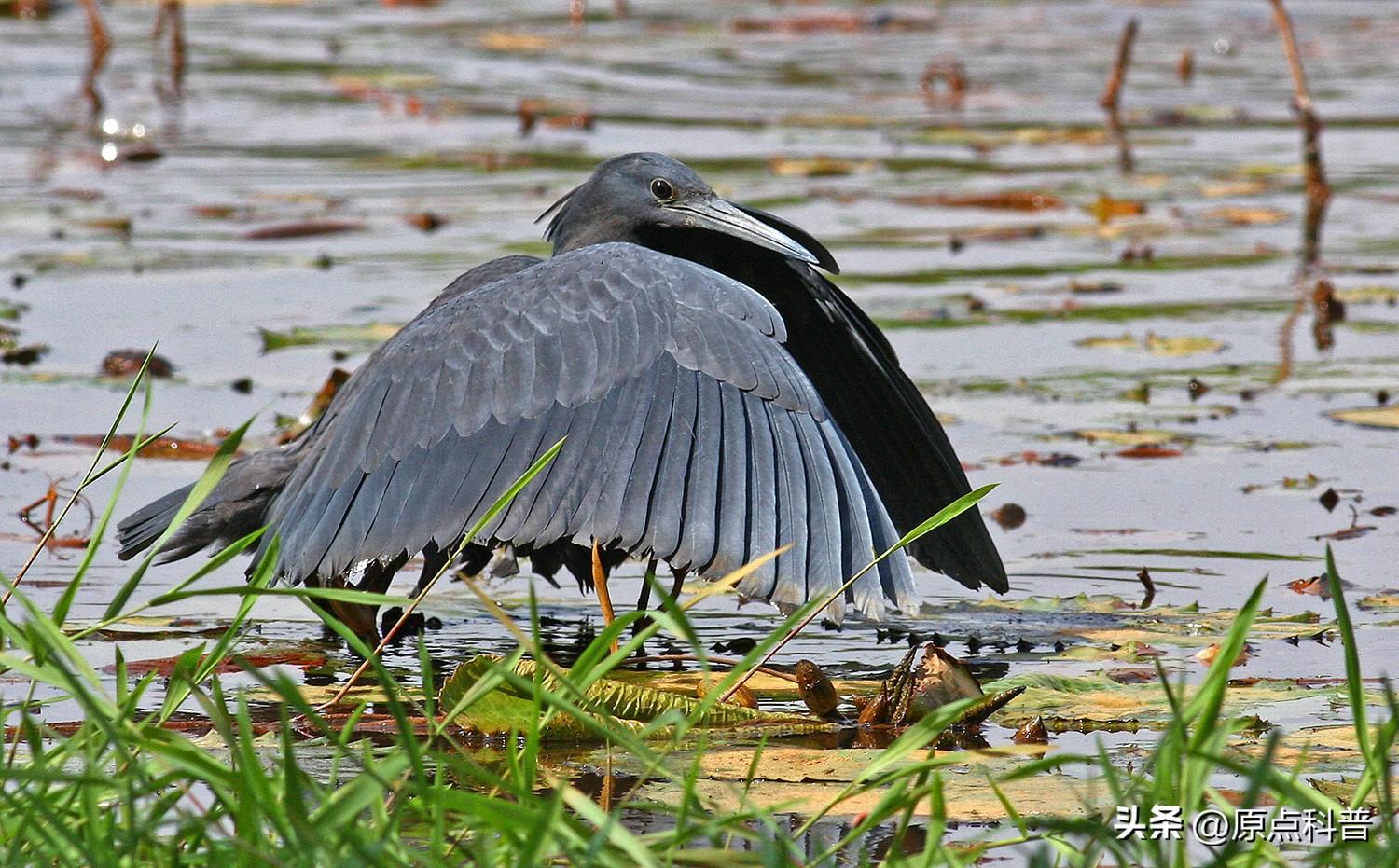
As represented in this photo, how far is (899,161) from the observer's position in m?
9.72

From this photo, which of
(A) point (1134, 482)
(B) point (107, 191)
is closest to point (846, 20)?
(B) point (107, 191)

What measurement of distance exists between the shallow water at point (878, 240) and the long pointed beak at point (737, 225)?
0.71 m

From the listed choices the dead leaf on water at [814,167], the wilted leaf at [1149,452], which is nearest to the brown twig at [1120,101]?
the dead leaf on water at [814,167]

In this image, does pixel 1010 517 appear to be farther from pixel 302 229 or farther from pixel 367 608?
pixel 302 229

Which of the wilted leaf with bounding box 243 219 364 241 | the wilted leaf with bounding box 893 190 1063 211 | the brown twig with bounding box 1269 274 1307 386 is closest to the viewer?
the brown twig with bounding box 1269 274 1307 386

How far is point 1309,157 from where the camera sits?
828cm

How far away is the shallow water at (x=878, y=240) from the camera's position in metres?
4.34

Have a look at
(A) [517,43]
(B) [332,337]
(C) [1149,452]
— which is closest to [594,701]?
(C) [1149,452]

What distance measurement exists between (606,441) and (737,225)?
39.8 inches

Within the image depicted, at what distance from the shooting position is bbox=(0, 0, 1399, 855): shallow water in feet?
14.3

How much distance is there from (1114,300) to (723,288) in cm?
372

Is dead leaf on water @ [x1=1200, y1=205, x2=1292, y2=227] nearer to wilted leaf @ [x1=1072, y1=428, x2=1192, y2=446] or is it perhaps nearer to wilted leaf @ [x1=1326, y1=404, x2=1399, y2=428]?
wilted leaf @ [x1=1326, y1=404, x2=1399, y2=428]

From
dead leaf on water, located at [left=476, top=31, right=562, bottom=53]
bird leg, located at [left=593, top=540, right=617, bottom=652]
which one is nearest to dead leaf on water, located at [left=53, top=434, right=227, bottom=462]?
bird leg, located at [left=593, top=540, right=617, bottom=652]

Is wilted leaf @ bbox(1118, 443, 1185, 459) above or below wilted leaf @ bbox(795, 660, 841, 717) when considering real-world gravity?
above
